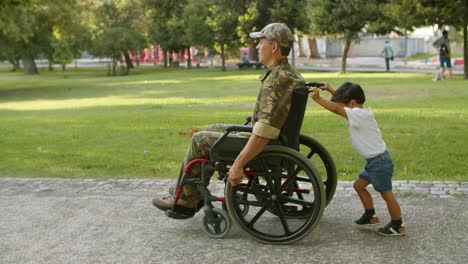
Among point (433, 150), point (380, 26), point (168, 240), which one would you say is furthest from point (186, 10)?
point (168, 240)

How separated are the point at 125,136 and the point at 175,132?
0.90 m

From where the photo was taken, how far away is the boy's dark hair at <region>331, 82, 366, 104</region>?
4.71 m

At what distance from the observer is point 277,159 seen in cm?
455

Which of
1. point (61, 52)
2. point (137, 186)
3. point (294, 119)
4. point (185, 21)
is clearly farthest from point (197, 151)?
point (61, 52)

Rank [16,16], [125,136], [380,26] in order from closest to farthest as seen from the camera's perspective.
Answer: [125,136]
[16,16]
[380,26]

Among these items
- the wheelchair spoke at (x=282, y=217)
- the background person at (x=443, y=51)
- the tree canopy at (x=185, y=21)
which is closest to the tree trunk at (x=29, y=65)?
the tree canopy at (x=185, y=21)

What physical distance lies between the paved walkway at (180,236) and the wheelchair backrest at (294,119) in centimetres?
77

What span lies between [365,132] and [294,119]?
56 centimetres

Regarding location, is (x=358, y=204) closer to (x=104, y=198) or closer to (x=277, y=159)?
(x=277, y=159)

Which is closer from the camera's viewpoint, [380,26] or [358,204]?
[358,204]

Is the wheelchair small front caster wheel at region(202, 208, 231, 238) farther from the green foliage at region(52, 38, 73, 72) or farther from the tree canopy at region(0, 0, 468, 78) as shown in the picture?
the green foliage at region(52, 38, 73, 72)

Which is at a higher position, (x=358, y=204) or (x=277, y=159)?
(x=277, y=159)

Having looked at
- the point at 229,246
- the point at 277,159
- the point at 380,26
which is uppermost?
the point at 380,26

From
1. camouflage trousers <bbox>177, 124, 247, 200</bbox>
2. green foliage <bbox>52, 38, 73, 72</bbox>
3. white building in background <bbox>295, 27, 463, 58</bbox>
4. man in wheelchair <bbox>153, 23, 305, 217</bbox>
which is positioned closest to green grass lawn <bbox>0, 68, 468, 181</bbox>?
camouflage trousers <bbox>177, 124, 247, 200</bbox>
